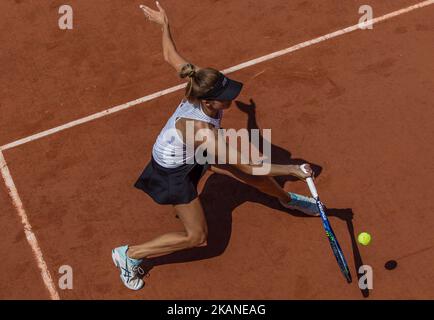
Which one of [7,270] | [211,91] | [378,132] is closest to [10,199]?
Answer: [7,270]

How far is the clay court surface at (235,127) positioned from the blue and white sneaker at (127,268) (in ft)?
0.42

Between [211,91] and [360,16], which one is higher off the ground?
[360,16]

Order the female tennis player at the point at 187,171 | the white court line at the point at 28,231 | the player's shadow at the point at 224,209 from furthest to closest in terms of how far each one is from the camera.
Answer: the player's shadow at the point at 224,209 → the white court line at the point at 28,231 → the female tennis player at the point at 187,171

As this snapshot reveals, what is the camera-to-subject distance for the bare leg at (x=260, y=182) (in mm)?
6301

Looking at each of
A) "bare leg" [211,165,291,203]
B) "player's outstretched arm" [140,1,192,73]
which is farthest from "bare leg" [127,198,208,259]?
"player's outstretched arm" [140,1,192,73]

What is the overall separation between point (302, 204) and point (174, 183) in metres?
1.53

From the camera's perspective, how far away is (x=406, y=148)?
722 centimetres

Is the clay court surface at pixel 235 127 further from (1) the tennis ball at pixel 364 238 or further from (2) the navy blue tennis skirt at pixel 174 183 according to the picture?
(2) the navy blue tennis skirt at pixel 174 183

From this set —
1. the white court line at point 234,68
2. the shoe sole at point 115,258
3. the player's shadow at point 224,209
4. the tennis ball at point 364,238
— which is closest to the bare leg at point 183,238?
the shoe sole at point 115,258

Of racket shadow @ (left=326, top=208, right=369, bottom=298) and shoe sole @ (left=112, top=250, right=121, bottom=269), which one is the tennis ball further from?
shoe sole @ (left=112, top=250, right=121, bottom=269)

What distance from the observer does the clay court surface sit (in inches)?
259
